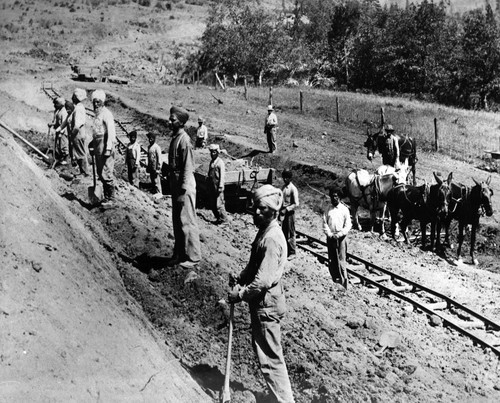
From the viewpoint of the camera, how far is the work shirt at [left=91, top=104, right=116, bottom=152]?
1082cm

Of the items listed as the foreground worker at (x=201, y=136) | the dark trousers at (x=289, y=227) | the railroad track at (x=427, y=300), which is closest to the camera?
the railroad track at (x=427, y=300)

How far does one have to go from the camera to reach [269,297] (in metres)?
5.89

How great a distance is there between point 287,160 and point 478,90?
2761 centimetres

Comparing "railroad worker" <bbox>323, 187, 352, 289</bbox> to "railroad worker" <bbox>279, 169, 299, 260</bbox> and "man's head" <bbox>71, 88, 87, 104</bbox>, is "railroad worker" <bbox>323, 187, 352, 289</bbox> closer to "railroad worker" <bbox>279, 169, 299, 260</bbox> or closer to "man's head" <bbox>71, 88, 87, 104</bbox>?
A: "railroad worker" <bbox>279, 169, 299, 260</bbox>

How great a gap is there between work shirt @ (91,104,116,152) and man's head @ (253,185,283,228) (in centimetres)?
560

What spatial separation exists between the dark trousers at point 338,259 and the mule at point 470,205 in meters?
4.78

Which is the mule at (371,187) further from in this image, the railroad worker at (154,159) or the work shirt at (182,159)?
the work shirt at (182,159)

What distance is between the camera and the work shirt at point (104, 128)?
10820mm

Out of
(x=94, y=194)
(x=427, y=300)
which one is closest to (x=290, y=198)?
(x=427, y=300)

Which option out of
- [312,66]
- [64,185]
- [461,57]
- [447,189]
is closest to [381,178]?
[447,189]

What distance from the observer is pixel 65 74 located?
135ft

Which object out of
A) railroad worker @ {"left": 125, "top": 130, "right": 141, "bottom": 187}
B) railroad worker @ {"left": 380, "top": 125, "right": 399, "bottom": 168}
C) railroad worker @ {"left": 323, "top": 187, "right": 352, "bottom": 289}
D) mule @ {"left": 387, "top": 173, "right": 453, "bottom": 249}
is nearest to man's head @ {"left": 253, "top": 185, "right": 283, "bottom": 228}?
railroad worker @ {"left": 323, "top": 187, "right": 352, "bottom": 289}

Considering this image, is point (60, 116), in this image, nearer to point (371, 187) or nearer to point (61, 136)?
point (61, 136)

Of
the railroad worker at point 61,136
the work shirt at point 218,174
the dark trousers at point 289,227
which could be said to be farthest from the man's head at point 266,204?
the railroad worker at point 61,136
